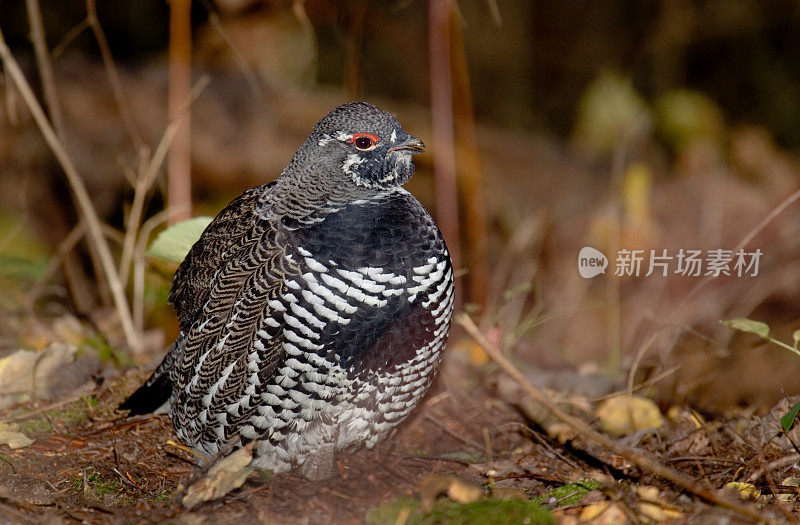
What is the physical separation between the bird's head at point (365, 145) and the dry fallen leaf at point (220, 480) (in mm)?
1226

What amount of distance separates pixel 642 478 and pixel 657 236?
4373 millimetres

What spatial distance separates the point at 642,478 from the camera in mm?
3008

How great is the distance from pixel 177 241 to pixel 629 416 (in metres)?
2.35

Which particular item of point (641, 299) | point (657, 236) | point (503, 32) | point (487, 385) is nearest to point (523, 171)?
point (657, 236)

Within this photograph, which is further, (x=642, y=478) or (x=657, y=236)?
(x=657, y=236)

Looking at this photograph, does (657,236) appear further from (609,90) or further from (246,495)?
(246,495)

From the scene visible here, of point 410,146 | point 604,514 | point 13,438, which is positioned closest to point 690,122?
point 410,146

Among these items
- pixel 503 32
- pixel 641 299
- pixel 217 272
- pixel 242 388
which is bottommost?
pixel 641 299

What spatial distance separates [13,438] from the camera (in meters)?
3.34

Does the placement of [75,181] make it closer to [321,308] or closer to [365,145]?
[365,145]

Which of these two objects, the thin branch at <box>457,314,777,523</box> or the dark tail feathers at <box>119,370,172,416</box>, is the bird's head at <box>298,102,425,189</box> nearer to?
the thin branch at <box>457,314,777,523</box>

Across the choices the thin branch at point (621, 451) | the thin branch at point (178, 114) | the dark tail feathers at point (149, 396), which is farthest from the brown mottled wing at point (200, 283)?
the thin branch at point (621, 451)

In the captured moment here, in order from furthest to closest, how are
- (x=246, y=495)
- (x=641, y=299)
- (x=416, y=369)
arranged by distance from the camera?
1. (x=641, y=299)
2. (x=416, y=369)
3. (x=246, y=495)

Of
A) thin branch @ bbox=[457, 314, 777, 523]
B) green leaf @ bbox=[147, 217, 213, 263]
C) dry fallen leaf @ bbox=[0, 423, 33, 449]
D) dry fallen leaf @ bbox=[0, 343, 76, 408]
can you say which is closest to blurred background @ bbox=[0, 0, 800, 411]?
dry fallen leaf @ bbox=[0, 343, 76, 408]
